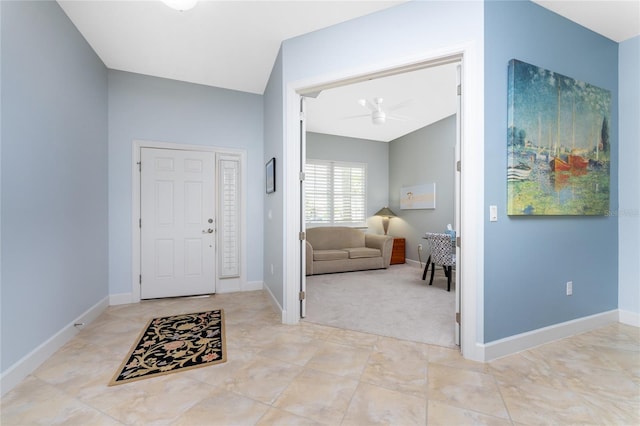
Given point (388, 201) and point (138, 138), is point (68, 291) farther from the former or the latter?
point (388, 201)

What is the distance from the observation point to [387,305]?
3328mm

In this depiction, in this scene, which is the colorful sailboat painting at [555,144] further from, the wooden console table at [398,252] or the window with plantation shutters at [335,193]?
the window with plantation shutters at [335,193]

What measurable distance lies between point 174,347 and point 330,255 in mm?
3263

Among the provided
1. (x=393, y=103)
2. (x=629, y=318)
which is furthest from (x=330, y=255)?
(x=629, y=318)

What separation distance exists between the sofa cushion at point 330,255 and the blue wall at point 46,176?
3.25 metres

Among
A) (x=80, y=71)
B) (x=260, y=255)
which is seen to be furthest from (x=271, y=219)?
(x=80, y=71)

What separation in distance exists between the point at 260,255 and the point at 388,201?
A: 4026 millimetres

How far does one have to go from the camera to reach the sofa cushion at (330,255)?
513 centimetres

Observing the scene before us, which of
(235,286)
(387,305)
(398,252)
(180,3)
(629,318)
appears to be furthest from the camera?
(398,252)

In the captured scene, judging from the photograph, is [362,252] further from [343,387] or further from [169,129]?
[169,129]

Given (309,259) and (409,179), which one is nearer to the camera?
(309,259)

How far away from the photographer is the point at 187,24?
260 cm

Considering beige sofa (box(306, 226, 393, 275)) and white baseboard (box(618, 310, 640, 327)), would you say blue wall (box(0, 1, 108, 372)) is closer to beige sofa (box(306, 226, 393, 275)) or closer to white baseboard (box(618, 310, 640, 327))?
beige sofa (box(306, 226, 393, 275))

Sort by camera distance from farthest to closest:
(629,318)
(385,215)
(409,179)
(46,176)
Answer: (385,215)
(409,179)
(629,318)
(46,176)
